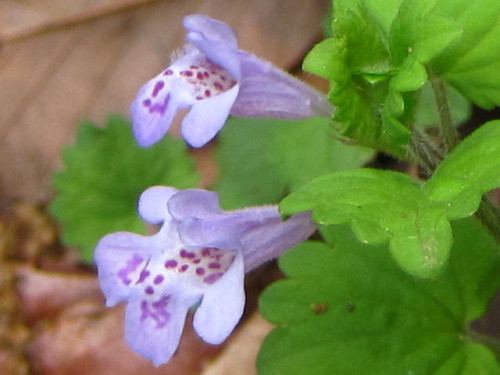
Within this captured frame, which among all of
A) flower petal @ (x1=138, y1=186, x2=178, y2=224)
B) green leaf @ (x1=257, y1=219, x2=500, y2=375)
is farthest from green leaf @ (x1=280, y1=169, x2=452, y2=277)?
green leaf @ (x1=257, y1=219, x2=500, y2=375)

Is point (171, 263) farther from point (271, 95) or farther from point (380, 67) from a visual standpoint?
point (380, 67)

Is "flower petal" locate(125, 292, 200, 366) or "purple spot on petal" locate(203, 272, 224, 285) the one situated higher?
"purple spot on petal" locate(203, 272, 224, 285)

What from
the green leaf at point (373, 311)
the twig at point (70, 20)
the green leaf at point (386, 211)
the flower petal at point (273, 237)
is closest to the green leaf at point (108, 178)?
the twig at point (70, 20)

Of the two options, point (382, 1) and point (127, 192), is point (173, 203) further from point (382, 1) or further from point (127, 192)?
point (127, 192)

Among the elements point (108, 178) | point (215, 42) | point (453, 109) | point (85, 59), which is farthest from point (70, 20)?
point (215, 42)

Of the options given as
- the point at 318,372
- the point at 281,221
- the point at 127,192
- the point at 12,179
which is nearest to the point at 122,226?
the point at 127,192

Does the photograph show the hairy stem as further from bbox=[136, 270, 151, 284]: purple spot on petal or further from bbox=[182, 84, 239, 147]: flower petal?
bbox=[136, 270, 151, 284]: purple spot on petal

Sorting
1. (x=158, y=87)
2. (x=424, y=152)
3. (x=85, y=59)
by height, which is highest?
(x=158, y=87)
